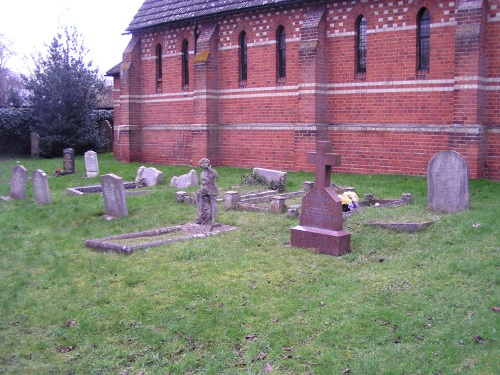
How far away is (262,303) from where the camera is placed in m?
7.94

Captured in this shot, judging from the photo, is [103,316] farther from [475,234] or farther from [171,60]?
[171,60]

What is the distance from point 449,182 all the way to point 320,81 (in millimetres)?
10436

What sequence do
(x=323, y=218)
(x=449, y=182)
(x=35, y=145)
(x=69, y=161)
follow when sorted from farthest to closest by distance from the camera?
(x=35, y=145) → (x=69, y=161) → (x=449, y=182) → (x=323, y=218)

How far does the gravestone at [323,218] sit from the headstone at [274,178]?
603 cm

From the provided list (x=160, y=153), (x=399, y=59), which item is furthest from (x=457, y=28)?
(x=160, y=153)

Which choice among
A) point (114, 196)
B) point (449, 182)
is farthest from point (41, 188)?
point (449, 182)

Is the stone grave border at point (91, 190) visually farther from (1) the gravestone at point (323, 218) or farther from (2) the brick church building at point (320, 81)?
(1) the gravestone at point (323, 218)

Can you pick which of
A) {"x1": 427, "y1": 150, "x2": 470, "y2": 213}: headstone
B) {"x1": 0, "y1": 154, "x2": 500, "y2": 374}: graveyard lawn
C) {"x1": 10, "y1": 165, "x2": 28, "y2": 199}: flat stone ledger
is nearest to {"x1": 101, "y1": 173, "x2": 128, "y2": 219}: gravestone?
{"x1": 0, "y1": 154, "x2": 500, "y2": 374}: graveyard lawn

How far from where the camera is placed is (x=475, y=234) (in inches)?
401

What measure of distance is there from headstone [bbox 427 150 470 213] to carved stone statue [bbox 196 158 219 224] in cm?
464

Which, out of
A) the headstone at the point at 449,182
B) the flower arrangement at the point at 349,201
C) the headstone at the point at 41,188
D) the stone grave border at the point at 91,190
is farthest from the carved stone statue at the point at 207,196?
the headstone at the point at 41,188

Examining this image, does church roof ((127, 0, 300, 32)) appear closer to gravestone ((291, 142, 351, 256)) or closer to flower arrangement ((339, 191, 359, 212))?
flower arrangement ((339, 191, 359, 212))

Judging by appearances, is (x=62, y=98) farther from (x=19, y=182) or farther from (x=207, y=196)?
(x=207, y=196)

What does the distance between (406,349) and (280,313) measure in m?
1.78
